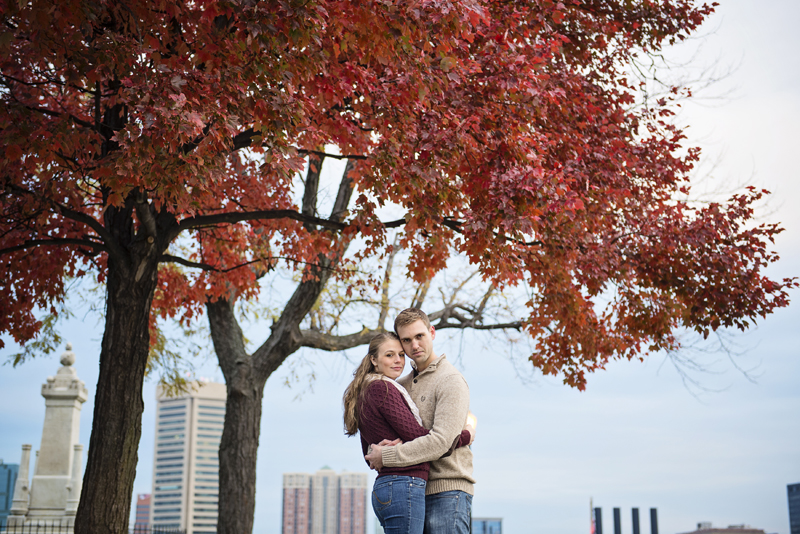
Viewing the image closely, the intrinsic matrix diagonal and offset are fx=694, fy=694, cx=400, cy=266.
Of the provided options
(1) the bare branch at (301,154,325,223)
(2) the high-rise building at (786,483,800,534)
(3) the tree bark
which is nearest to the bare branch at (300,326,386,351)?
(3) the tree bark

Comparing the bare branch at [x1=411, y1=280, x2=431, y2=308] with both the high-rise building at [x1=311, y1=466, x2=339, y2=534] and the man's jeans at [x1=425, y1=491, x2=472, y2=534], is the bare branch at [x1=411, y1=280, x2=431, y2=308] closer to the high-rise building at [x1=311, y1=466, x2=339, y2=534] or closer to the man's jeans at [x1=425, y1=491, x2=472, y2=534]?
the man's jeans at [x1=425, y1=491, x2=472, y2=534]

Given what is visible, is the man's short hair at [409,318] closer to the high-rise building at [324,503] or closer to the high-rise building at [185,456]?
the high-rise building at [324,503]

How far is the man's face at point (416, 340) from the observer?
4.04 meters

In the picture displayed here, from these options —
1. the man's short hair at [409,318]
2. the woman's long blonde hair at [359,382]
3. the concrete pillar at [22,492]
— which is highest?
the man's short hair at [409,318]

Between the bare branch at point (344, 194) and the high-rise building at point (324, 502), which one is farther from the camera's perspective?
the high-rise building at point (324, 502)

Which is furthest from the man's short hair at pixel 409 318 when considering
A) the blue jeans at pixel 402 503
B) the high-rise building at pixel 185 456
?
the high-rise building at pixel 185 456

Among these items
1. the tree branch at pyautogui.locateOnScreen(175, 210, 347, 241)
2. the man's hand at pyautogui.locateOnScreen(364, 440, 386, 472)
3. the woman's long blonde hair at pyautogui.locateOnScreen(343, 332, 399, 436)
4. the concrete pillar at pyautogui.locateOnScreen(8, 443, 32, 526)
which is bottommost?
the concrete pillar at pyautogui.locateOnScreen(8, 443, 32, 526)

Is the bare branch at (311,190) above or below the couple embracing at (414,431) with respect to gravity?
above

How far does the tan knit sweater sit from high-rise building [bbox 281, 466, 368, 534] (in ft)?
502

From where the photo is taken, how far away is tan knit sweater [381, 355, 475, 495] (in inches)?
148

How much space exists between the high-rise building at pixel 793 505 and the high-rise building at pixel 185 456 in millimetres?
118883

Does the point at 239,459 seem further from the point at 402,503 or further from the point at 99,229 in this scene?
the point at 402,503

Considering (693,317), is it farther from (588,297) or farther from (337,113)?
(337,113)

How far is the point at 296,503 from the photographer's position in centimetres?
15888
